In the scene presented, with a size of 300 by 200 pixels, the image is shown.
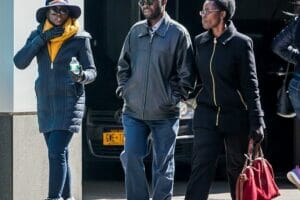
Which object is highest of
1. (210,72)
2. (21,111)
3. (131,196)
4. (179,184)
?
(210,72)

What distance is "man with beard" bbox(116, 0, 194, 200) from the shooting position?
721 centimetres

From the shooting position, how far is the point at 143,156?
7.28m

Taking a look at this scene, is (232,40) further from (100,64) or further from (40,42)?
(100,64)

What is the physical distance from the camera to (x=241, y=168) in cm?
696

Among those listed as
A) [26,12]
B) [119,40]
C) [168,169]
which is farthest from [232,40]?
[119,40]

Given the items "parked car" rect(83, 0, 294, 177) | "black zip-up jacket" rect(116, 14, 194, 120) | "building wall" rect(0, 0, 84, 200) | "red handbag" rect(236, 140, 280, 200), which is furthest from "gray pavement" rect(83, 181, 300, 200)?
"red handbag" rect(236, 140, 280, 200)

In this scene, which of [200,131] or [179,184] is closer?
[200,131]

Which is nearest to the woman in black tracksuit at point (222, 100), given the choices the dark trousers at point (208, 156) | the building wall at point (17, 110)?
the dark trousers at point (208, 156)

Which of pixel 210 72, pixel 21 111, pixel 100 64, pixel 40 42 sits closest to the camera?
pixel 210 72

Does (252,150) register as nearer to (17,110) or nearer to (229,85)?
(229,85)

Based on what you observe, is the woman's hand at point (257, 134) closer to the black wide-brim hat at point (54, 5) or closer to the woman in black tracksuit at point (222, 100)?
the woman in black tracksuit at point (222, 100)

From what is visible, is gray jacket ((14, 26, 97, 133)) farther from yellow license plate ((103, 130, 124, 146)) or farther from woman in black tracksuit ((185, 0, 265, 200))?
yellow license plate ((103, 130, 124, 146))

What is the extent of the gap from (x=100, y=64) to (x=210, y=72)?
3.82 meters

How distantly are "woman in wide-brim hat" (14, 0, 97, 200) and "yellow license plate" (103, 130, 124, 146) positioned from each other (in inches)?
100
